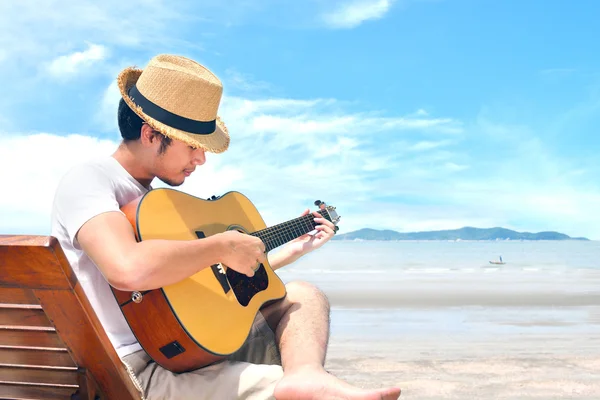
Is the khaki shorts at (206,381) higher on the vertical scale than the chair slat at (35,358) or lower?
lower

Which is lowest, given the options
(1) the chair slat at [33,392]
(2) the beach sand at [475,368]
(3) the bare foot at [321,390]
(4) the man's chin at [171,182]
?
(2) the beach sand at [475,368]

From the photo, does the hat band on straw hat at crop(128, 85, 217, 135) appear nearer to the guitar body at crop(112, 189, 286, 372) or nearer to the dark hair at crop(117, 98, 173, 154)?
the dark hair at crop(117, 98, 173, 154)

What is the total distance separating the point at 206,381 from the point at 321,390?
1.27 feet

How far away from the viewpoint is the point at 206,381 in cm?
181

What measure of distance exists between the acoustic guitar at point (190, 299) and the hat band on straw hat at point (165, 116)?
0.23 m

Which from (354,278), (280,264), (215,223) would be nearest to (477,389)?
(280,264)

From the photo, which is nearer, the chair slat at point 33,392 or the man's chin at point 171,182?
the chair slat at point 33,392

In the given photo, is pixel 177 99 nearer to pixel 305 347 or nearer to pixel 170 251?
pixel 170 251

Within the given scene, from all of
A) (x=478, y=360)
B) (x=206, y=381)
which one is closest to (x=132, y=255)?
(x=206, y=381)

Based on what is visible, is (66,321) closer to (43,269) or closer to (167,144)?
(43,269)

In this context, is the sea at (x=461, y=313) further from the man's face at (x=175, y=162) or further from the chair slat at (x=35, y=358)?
the chair slat at (x=35, y=358)

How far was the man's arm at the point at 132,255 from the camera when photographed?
1562 millimetres

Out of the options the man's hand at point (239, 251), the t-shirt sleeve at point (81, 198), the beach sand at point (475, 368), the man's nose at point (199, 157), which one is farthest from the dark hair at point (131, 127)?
the beach sand at point (475, 368)

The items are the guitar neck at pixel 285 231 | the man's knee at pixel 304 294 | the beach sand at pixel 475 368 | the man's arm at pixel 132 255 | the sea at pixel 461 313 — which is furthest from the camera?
the sea at pixel 461 313
